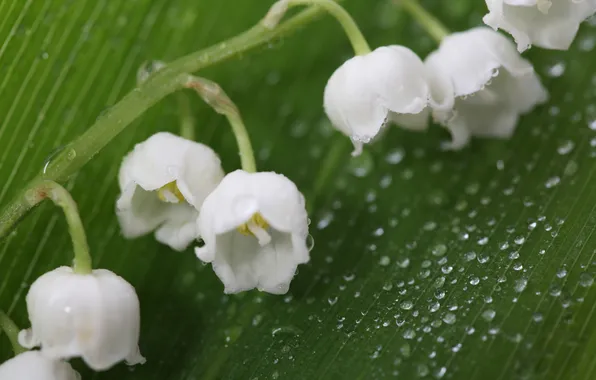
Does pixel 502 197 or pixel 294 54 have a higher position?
pixel 294 54

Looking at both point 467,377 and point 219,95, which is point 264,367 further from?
point 219,95

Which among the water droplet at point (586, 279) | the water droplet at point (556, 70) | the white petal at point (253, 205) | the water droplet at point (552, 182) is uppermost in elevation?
the white petal at point (253, 205)

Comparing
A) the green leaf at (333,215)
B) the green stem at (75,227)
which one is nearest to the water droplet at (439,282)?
the green leaf at (333,215)

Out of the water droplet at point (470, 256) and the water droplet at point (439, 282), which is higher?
A: the water droplet at point (470, 256)

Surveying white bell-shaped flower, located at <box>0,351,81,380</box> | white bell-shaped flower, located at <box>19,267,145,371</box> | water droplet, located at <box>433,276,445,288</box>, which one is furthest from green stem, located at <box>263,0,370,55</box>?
white bell-shaped flower, located at <box>0,351,81,380</box>

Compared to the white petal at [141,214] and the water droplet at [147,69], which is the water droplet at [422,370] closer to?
the white petal at [141,214]

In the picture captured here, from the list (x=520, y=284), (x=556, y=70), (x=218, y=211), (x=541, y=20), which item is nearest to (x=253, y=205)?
(x=218, y=211)

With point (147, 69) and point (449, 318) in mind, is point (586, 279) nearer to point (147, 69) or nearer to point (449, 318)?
point (449, 318)

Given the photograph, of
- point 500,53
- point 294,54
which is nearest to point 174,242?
point 294,54
